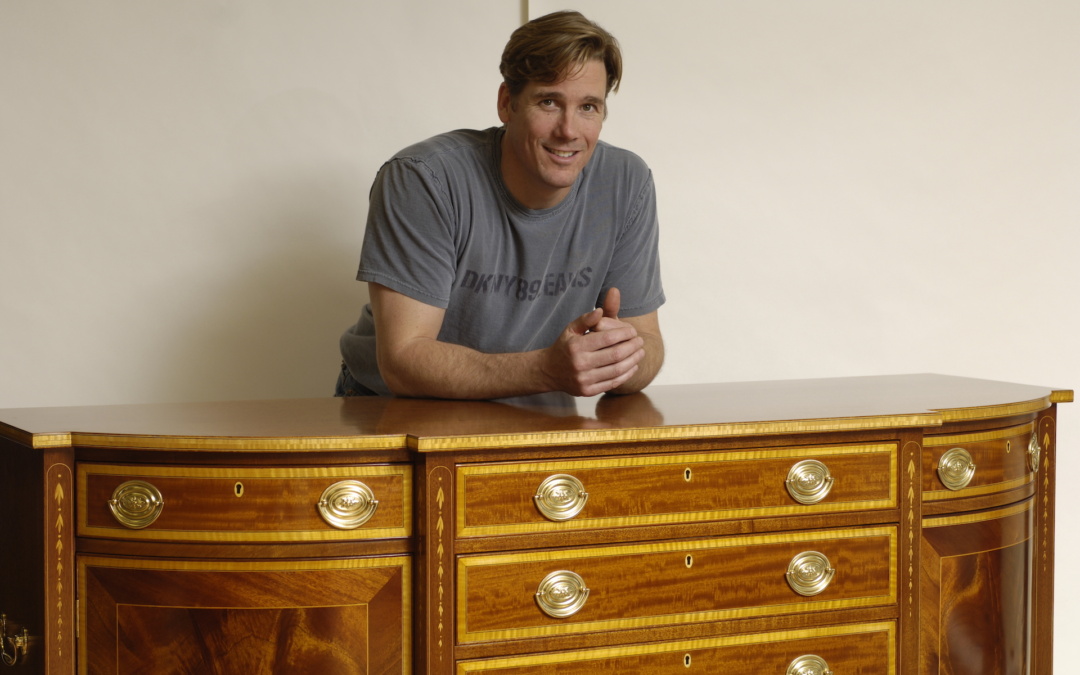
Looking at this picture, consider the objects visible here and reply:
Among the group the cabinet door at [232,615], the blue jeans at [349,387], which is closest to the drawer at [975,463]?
the cabinet door at [232,615]

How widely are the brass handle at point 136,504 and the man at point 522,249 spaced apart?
0.51 meters

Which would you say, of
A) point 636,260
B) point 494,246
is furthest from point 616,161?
point 494,246

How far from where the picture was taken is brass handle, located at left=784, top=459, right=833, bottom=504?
5.27ft

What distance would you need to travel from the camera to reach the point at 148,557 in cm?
146

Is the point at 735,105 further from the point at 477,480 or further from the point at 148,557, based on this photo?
the point at 148,557

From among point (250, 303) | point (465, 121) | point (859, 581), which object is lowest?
point (859, 581)

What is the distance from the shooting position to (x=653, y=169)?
2.77 m

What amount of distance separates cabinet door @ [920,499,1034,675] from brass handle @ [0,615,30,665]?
4.47ft

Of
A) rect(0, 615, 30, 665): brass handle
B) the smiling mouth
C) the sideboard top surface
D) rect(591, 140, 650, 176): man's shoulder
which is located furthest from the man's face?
rect(0, 615, 30, 665): brass handle

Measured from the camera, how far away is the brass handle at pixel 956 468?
5.73 feet

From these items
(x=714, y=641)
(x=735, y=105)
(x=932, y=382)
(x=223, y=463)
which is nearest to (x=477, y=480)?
(x=223, y=463)

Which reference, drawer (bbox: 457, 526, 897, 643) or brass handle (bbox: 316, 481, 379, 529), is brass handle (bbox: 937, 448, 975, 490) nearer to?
drawer (bbox: 457, 526, 897, 643)

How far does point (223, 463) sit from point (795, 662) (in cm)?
89

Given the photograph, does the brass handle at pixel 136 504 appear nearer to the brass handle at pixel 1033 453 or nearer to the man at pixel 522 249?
the man at pixel 522 249
